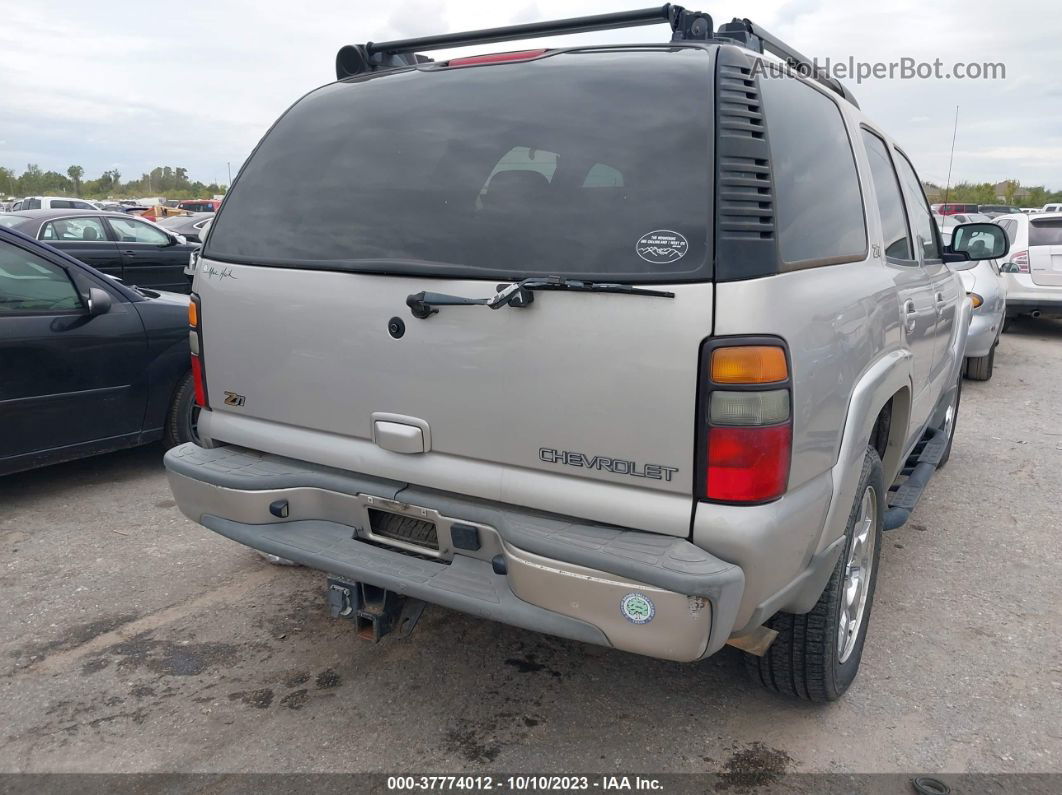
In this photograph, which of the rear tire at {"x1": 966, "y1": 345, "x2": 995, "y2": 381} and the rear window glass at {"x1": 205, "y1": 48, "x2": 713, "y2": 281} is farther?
the rear tire at {"x1": 966, "y1": 345, "x2": 995, "y2": 381}

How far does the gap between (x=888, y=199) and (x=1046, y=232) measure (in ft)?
29.7

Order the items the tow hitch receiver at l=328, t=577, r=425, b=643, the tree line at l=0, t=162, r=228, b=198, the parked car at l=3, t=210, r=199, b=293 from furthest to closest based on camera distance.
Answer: the tree line at l=0, t=162, r=228, b=198, the parked car at l=3, t=210, r=199, b=293, the tow hitch receiver at l=328, t=577, r=425, b=643

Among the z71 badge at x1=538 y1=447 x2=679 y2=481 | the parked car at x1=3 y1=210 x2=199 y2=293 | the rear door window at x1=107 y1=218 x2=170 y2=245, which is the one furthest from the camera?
the rear door window at x1=107 y1=218 x2=170 y2=245

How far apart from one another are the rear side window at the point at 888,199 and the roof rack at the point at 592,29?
273 millimetres

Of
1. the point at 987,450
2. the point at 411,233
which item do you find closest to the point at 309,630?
the point at 411,233

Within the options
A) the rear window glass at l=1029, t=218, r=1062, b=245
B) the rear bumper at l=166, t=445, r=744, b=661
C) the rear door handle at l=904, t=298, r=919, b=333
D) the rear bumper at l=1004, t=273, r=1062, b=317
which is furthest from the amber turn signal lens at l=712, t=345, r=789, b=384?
the rear window glass at l=1029, t=218, r=1062, b=245

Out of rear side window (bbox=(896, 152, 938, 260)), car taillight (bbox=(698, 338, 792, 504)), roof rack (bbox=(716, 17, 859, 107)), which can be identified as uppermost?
roof rack (bbox=(716, 17, 859, 107))

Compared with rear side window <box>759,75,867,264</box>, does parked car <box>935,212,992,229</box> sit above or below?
below

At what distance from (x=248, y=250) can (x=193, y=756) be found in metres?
1.59

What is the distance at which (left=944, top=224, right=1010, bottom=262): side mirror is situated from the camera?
183 inches

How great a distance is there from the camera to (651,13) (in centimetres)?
290

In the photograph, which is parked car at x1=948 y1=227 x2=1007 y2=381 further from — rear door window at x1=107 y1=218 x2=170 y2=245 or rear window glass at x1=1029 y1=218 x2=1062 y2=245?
rear door window at x1=107 y1=218 x2=170 y2=245

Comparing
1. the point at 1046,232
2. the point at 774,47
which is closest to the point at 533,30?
the point at 774,47

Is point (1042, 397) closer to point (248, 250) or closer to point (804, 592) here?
point (804, 592)
